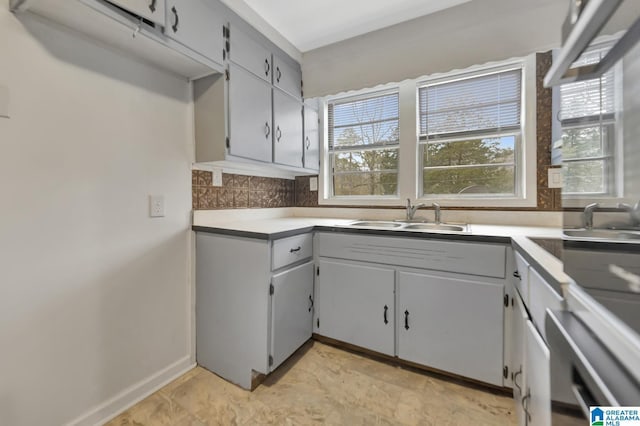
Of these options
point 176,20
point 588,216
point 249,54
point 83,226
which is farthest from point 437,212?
point 83,226

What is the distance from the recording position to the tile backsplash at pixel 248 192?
187 cm

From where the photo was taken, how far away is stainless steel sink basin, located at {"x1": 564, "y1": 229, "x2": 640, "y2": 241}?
51 centimetres

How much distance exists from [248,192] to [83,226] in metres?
1.15

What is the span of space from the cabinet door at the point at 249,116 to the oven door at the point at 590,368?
167 centimetres

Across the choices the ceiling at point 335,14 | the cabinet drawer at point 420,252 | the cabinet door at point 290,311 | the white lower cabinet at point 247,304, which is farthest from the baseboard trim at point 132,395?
the ceiling at point 335,14

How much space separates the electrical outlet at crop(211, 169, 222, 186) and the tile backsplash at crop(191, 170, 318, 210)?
0.02 m

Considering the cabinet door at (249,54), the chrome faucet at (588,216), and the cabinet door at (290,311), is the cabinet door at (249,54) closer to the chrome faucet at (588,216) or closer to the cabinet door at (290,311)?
the cabinet door at (290,311)

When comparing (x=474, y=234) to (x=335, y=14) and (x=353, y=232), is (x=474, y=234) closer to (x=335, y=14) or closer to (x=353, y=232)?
(x=353, y=232)

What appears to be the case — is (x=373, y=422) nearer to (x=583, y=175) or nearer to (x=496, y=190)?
(x=583, y=175)

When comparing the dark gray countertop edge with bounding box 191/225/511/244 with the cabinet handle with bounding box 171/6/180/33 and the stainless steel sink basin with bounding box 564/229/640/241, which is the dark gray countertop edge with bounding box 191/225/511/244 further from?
the cabinet handle with bounding box 171/6/180/33

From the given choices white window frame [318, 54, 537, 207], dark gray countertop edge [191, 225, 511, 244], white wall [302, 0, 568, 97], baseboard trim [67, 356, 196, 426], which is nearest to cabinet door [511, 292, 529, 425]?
dark gray countertop edge [191, 225, 511, 244]

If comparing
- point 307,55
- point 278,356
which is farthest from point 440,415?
point 307,55

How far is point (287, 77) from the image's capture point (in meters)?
2.23

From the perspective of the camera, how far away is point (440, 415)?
1.38m
